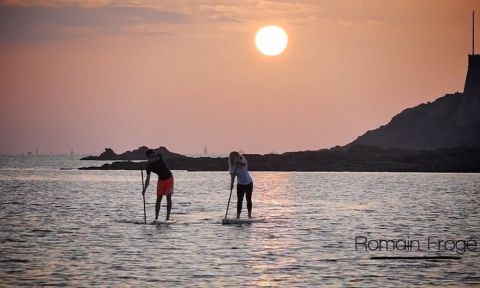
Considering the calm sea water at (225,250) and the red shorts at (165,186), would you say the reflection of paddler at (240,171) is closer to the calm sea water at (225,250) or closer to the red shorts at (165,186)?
the calm sea water at (225,250)

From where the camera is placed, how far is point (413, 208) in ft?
132

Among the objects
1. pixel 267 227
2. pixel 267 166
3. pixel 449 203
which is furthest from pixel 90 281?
pixel 267 166

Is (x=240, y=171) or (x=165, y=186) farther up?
(x=240, y=171)

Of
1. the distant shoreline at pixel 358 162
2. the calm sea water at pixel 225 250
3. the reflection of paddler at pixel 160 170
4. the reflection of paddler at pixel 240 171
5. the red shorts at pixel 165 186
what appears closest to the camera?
the calm sea water at pixel 225 250

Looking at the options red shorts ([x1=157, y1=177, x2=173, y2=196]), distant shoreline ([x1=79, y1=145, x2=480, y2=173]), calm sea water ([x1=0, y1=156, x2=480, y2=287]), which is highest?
distant shoreline ([x1=79, y1=145, x2=480, y2=173])

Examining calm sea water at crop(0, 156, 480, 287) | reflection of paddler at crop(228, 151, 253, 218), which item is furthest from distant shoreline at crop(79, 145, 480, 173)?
reflection of paddler at crop(228, 151, 253, 218)

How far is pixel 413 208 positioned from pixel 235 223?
1339 cm

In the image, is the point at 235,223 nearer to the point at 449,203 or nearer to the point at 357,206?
the point at 357,206

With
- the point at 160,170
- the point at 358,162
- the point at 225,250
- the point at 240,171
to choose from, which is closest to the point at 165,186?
the point at 160,170

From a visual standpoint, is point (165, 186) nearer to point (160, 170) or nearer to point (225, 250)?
point (160, 170)

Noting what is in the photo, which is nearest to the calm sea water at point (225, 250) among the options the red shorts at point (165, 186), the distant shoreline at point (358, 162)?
the red shorts at point (165, 186)

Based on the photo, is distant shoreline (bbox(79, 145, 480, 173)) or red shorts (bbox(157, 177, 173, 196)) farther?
distant shoreline (bbox(79, 145, 480, 173))

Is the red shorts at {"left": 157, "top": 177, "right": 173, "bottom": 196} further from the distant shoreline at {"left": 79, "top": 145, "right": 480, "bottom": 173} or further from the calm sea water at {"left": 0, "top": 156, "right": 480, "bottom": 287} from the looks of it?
the distant shoreline at {"left": 79, "top": 145, "right": 480, "bottom": 173}

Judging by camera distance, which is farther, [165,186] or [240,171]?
[240,171]
